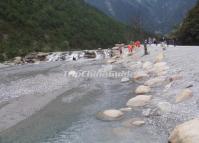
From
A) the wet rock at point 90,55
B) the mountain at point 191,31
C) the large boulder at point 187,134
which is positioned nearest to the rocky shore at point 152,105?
the large boulder at point 187,134

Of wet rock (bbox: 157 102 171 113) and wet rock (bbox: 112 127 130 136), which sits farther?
wet rock (bbox: 157 102 171 113)

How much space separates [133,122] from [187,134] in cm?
512

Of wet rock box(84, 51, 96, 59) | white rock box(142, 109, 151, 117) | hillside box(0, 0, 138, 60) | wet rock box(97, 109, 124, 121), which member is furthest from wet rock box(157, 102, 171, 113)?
hillside box(0, 0, 138, 60)

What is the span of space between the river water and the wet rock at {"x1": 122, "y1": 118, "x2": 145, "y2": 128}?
1.15 feet

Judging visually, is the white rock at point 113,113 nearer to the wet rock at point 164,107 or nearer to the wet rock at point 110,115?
the wet rock at point 110,115

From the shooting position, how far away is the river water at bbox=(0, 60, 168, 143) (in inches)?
656

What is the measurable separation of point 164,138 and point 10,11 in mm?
138750

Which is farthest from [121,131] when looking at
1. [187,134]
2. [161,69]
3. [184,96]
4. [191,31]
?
[191,31]

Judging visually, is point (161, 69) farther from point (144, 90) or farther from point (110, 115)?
point (110, 115)

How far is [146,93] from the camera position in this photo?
85.8 ft

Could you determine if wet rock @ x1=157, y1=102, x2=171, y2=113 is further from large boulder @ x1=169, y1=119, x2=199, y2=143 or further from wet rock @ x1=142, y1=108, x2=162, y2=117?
large boulder @ x1=169, y1=119, x2=199, y2=143

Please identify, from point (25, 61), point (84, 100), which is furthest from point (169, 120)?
point (25, 61)

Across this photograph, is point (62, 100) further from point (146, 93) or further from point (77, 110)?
point (146, 93)

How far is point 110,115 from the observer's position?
803 inches
